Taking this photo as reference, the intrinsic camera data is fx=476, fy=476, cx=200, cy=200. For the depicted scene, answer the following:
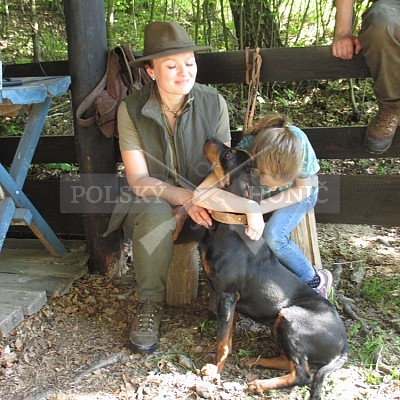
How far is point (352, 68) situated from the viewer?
135 inches

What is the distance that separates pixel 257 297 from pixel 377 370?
0.80 m

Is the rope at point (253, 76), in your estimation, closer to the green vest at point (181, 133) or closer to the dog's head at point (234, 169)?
the green vest at point (181, 133)

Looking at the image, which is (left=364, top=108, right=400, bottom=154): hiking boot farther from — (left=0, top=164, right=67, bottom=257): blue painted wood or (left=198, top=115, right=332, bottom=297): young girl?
(left=0, top=164, right=67, bottom=257): blue painted wood

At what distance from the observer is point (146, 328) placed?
119 inches

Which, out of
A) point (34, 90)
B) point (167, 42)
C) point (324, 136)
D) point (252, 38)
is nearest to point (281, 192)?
point (324, 136)

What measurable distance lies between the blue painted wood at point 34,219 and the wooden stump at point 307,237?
199 centimetres

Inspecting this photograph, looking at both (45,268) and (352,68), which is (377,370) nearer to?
(352,68)

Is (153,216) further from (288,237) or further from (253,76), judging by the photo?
(253,76)

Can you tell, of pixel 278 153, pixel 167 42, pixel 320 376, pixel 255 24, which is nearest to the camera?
pixel 320 376

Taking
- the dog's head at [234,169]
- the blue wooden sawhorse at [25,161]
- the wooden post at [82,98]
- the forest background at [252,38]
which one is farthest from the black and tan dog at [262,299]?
the forest background at [252,38]

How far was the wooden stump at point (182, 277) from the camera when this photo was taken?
347cm

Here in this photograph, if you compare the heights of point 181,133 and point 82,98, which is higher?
point 82,98

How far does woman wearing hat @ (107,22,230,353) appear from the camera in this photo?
117 inches

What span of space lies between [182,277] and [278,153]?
128cm
